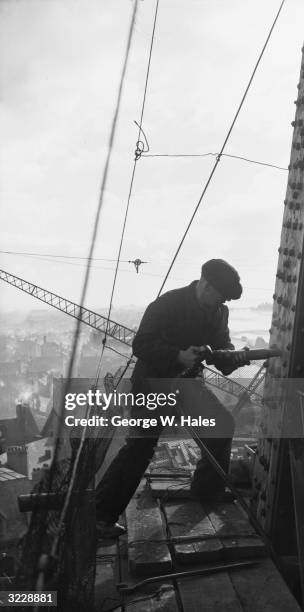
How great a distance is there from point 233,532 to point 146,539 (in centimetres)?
68

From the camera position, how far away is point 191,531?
3.52m

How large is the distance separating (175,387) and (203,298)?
923 mm

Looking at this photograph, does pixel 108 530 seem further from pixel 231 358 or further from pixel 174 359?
pixel 231 358

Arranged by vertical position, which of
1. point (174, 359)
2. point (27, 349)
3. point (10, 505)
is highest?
point (174, 359)

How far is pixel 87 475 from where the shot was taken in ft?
10.8

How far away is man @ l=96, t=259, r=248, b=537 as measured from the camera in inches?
156

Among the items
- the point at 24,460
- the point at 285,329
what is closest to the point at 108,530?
the point at 285,329

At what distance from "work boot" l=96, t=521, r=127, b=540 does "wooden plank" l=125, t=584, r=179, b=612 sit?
872 millimetres

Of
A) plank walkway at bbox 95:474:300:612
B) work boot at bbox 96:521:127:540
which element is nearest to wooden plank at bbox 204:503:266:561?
plank walkway at bbox 95:474:300:612

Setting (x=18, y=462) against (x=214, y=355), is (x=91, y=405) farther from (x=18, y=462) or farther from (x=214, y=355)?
(x=18, y=462)

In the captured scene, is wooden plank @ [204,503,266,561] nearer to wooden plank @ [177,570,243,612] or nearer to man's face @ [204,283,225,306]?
wooden plank @ [177,570,243,612]

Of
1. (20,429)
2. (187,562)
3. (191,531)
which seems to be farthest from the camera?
(20,429)

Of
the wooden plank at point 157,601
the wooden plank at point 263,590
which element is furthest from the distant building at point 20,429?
the wooden plank at point 263,590

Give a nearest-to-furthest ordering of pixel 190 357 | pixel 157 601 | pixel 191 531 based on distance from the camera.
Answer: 1. pixel 157 601
2. pixel 191 531
3. pixel 190 357
